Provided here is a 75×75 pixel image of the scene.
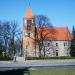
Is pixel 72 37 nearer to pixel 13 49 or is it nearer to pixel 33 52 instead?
pixel 33 52

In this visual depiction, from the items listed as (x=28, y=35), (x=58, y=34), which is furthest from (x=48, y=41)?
(x=58, y=34)

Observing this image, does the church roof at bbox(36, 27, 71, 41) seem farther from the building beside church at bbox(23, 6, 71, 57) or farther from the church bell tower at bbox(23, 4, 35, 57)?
the church bell tower at bbox(23, 4, 35, 57)

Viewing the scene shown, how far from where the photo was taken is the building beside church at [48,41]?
99.4m

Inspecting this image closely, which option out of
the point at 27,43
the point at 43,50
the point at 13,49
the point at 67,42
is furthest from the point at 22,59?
the point at 67,42

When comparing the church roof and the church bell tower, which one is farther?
the church roof

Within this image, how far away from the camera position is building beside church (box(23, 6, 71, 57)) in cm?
9944

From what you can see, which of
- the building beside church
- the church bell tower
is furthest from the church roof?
the church bell tower

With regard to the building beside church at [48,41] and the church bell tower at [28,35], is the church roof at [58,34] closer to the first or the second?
the building beside church at [48,41]

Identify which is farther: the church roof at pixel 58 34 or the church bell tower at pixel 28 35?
the church roof at pixel 58 34

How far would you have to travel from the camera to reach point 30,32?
330 feet

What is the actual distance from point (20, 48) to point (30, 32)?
30.0 ft

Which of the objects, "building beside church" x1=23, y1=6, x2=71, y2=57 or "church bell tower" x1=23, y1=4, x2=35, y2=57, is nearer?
"building beside church" x1=23, y1=6, x2=71, y2=57

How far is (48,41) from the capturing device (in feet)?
337

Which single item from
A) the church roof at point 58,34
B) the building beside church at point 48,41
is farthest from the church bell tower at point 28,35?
the church roof at point 58,34
